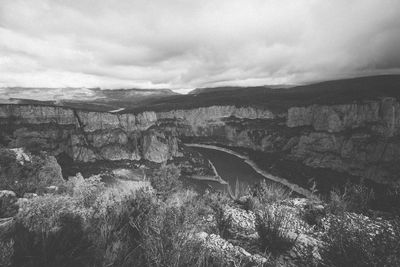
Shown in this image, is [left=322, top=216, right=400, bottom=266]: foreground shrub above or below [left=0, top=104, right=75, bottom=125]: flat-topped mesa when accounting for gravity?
above

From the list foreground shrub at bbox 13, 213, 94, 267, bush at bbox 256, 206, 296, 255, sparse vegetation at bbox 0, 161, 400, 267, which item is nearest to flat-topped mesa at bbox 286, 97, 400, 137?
bush at bbox 256, 206, 296, 255

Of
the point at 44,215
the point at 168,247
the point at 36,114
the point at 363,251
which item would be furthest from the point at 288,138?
the point at 44,215

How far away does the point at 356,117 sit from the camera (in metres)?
148

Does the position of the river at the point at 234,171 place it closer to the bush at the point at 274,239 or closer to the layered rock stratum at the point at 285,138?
the layered rock stratum at the point at 285,138

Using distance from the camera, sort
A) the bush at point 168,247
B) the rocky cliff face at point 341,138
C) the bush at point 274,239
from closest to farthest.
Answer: the bush at point 168,247 → the bush at point 274,239 → the rocky cliff face at point 341,138

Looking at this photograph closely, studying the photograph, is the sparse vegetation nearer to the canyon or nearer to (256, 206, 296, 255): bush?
(256, 206, 296, 255): bush

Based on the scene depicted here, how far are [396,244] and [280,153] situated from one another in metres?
155

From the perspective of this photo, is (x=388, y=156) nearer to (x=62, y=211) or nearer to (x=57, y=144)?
(x=62, y=211)

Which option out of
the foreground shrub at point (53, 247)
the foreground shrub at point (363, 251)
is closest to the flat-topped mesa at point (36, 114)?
the foreground shrub at point (53, 247)

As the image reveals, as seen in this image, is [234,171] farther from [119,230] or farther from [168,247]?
[168,247]

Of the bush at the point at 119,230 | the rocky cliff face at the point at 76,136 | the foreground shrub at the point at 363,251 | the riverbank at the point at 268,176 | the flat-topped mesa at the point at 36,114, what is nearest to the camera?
the foreground shrub at the point at 363,251

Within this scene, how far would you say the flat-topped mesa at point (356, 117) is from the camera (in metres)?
132

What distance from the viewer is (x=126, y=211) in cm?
588

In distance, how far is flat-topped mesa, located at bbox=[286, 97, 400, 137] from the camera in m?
132
